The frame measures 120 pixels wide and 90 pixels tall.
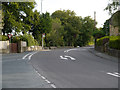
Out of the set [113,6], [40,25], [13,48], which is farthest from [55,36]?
[113,6]

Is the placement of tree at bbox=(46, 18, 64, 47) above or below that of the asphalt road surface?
above

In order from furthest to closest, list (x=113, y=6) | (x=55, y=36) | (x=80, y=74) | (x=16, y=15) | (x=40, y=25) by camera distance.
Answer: (x=55, y=36)
(x=40, y=25)
(x=16, y=15)
(x=113, y=6)
(x=80, y=74)

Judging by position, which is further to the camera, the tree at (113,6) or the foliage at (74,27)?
the foliage at (74,27)

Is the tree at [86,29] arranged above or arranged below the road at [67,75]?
above

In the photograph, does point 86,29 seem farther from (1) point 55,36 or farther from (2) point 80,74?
(2) point 80,74

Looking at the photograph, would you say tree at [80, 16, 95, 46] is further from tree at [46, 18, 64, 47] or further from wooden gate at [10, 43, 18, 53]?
wooden gate at [10, 43, 18, 53]

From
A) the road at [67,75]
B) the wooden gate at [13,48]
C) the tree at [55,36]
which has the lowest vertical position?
the road at [67,75]

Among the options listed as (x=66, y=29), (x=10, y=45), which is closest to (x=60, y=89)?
→ (x=10, y=45)

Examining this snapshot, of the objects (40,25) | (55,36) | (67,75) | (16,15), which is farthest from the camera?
(55,36)

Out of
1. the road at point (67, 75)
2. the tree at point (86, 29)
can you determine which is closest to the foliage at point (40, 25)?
the road at point (67, 75)

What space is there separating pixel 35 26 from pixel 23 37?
30.5 feet

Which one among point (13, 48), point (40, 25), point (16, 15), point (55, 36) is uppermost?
point (16, 15)

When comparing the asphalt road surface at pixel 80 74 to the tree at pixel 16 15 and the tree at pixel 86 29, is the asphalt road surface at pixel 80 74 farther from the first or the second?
→ the tree at pixel 86 29

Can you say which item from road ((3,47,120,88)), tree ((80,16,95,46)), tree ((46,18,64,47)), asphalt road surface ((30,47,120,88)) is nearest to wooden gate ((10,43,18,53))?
asphalt road surface ((30,47,120,88))
